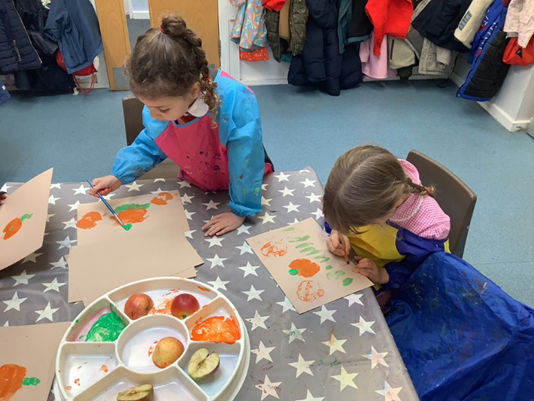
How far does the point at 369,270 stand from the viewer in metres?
1.04

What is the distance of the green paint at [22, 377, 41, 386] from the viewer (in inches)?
31.4

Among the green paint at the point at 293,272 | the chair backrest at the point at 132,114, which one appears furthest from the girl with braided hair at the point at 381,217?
the chair backrest at the point at 132,114

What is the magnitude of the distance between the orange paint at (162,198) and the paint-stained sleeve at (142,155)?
0.30 ft

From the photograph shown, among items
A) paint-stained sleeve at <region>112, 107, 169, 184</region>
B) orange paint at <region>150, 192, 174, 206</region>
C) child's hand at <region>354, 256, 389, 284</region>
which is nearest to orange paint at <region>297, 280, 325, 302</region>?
child's hand at <region>354, 256, 389, 284</region>

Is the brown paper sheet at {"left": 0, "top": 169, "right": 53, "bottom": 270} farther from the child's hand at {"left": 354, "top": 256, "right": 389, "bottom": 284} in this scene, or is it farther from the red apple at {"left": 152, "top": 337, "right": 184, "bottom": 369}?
the child's hand at {"left": 354, "top": 256, "right": 389, "bottom": 284}

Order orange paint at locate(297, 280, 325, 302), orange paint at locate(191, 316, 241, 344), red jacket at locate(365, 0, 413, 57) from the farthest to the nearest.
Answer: red jacket at locate(365, 0, 413, 57) → orange paint at locate(297, 280, 325, 302) → orange paint at locate(191, 316, 241, 344)

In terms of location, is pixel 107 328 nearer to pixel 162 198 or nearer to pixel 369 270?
pixel 162 198

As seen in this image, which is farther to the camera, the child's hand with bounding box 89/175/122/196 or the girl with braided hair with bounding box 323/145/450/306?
the child's hand with bounding box 89/175/122/196

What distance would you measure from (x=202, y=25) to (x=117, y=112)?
828 millimetres

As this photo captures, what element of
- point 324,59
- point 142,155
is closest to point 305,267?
point 142,155

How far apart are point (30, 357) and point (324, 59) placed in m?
2.76

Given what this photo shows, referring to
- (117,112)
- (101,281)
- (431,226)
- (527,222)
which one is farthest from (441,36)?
(101,281)

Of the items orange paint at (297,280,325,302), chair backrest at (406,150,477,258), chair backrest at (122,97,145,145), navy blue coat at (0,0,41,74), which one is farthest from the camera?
navy blue coat at (0,0,41,74)

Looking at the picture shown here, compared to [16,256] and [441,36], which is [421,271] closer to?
[16,256]
